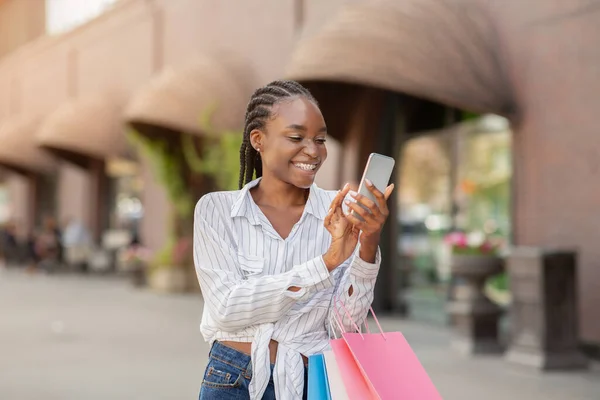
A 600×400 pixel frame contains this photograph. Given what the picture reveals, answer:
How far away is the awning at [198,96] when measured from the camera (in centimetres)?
1591

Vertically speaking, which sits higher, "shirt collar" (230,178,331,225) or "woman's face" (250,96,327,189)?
"woman's face" (250,96,327,189)

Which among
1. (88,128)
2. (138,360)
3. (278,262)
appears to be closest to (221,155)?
(88,128)

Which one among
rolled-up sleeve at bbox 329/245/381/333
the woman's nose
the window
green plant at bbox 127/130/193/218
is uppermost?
the window

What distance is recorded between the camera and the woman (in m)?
1.87

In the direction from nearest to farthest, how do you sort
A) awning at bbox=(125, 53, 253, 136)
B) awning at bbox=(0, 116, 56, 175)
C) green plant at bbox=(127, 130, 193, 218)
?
awning at bbox=(125, 53, 253, 136) < green plant at bbox=(127, 130, 193, 218) < awning at bbox=(0, 116, 56, 175)

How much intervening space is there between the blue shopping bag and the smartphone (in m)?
0.36

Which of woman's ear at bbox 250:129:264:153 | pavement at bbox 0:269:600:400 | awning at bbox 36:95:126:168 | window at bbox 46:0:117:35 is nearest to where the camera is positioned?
woman's ear at bbox 250:129:264:153

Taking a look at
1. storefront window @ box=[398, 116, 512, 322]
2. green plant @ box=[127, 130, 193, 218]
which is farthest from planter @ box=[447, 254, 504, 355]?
green plant @ box=[127, 130, 193, 218]

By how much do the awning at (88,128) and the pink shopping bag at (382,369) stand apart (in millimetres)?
20280

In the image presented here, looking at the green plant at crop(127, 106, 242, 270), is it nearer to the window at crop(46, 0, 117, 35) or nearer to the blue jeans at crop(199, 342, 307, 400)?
the window at crop(46, 0, 117, 35)

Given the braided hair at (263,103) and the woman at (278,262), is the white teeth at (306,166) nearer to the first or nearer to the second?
the woman at (278,262)

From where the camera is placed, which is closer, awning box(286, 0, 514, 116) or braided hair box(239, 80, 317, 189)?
braided hair box(239, 80, 317, 189)

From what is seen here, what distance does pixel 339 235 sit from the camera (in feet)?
5.98

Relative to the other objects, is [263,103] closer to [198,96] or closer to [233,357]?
[233,357]
